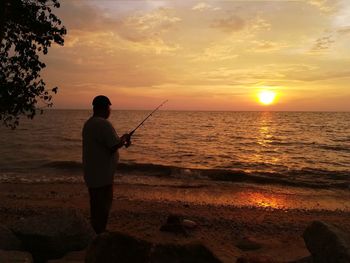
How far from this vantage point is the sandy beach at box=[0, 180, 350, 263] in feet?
25.1

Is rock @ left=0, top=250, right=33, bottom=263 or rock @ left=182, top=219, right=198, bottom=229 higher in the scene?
rock @ left=0, top=250, right=33, bottom=263

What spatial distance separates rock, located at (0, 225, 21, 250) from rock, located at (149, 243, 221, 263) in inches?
85.4

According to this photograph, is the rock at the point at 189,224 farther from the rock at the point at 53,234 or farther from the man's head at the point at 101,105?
the man's head at the point at 101,105

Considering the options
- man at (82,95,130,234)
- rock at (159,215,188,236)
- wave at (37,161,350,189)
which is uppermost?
man at (82,95,130,234)

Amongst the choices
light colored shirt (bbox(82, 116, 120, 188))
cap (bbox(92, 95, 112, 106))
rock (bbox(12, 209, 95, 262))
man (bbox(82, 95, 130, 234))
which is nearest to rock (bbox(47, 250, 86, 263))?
rock (bbox(12, 209, 95, 262))

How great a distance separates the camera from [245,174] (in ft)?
61.4

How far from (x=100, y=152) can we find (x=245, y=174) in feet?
46.9

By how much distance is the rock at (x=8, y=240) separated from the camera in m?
5.34

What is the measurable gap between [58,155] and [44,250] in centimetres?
1953

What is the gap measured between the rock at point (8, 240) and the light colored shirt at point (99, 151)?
4.65 feet

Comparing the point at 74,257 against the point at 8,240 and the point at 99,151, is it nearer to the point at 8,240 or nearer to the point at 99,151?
the point at 8,240

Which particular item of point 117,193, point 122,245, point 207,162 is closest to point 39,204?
point 117,193

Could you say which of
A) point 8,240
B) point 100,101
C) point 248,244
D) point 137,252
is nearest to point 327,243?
point 137,252

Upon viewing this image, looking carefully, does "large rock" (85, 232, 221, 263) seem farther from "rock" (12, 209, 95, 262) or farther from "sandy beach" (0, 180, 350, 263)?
"sandy beach" (0, 180, 350, 263)
